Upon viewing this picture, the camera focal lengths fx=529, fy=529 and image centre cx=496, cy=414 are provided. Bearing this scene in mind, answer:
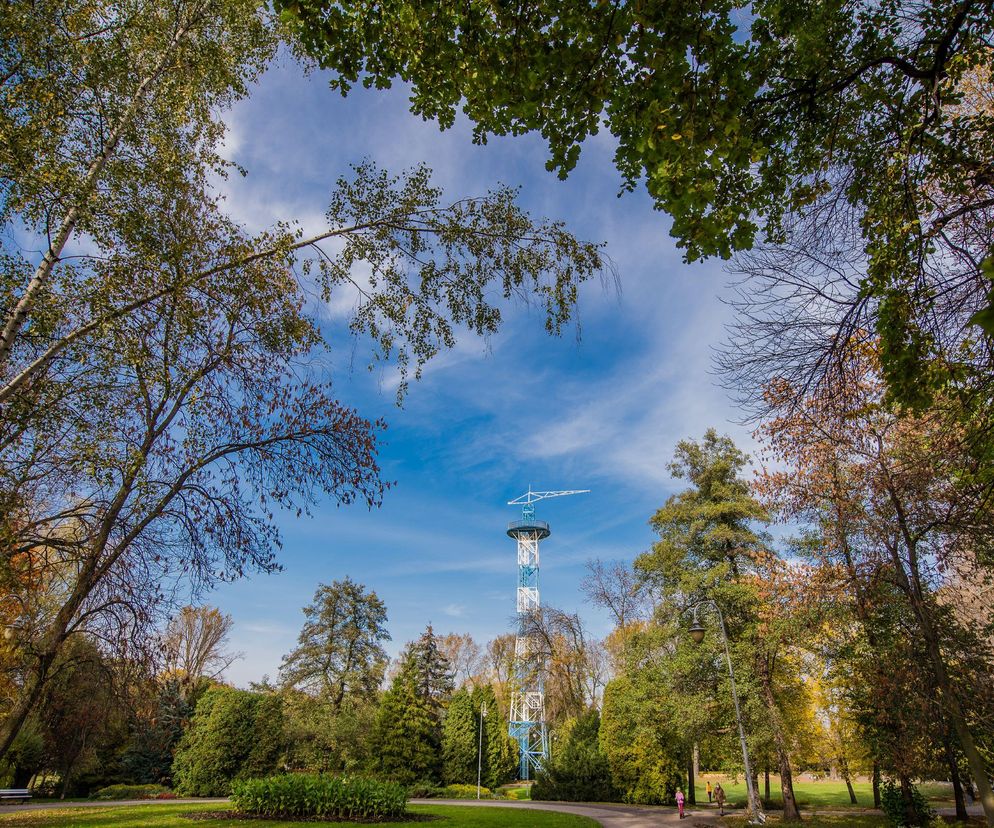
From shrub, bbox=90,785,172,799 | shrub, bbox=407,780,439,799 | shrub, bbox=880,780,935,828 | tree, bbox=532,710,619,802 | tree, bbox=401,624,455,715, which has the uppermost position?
tree, bbox=401,624,455,715

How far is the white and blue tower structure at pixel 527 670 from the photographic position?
31562mm

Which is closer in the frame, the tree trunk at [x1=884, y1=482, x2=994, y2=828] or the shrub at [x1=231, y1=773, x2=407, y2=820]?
the tree trunk at [x1=884, y1=482, x2=994, y2=828]

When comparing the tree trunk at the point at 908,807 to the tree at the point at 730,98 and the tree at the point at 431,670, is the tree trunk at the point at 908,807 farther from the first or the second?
the tree at the point at 431,670

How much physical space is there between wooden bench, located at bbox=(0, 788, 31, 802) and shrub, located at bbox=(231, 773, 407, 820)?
891 centimetres

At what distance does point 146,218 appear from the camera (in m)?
4.84

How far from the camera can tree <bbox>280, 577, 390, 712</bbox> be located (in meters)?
33.1

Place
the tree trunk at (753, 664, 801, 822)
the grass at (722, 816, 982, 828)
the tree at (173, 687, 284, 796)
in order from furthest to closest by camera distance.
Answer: the tree at (173, 687, 284, 796), the tree trunk at (753, 664, 801, 822), the grass at (722, 816, 982, 828)

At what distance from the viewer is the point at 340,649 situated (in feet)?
112

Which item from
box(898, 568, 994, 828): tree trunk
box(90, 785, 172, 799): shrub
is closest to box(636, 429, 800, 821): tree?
box(898, 568, 994, 828): tree trunk

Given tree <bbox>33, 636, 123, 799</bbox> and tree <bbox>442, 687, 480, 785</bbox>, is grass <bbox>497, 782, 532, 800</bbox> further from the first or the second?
tree <bbox>33, 636, 123, 799</bbox>

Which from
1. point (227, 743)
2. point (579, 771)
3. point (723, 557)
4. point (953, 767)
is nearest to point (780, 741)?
point (953, 767)

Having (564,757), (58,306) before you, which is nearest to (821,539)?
(58,306)

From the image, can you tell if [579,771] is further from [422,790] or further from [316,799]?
[316,799]

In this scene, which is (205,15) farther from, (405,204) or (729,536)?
(729,536)
